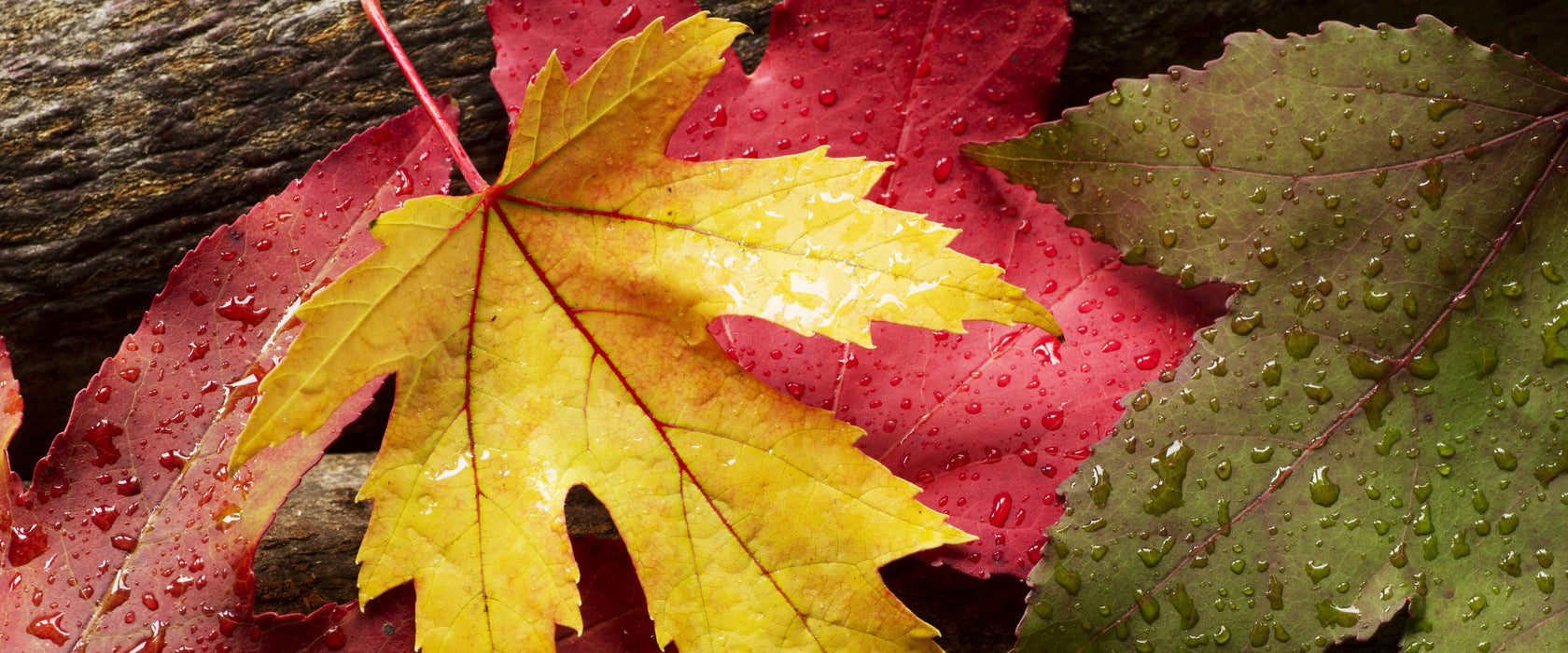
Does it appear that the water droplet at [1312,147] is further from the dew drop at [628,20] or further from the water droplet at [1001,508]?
the dew drop at [628,20]

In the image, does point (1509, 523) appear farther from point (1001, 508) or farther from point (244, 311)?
point (244, 311)

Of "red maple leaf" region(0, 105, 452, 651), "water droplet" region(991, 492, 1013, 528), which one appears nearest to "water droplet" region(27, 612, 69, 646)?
"red maple leaf" region(0, 105, 452, 651)

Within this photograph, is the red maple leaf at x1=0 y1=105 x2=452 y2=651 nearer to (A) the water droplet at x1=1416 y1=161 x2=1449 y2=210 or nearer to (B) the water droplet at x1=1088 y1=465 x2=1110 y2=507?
(B) the water droplet at x1=1088 y1=465 x2=1110 y2=507

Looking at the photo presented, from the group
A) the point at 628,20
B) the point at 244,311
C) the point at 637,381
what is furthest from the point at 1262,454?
the point at 244,311

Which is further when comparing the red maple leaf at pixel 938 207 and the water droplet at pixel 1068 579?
Result: the red maple leaf at pixel 938 207

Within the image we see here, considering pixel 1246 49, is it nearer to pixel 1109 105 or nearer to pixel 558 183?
pixel 1109 105

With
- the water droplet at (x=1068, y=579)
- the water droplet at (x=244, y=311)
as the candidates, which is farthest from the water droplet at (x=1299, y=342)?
the water droplet at (x=244, y=311)
